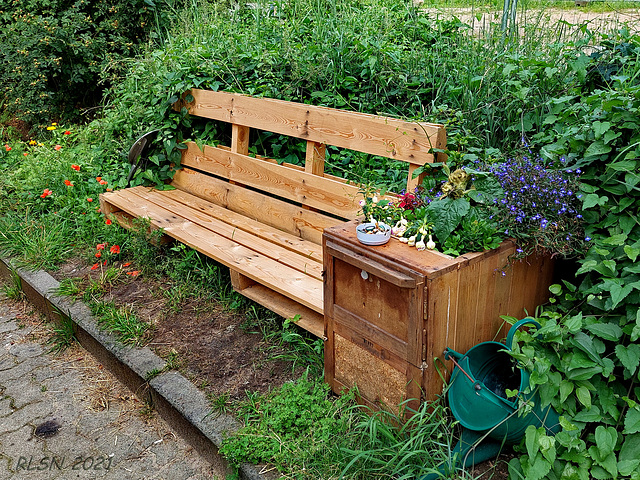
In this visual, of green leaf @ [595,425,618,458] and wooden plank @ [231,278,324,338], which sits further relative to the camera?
wooden plank @ [231,278,324,338]

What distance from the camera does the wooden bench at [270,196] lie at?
3211mm

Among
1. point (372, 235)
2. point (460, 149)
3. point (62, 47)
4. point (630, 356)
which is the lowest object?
point (630, 356)

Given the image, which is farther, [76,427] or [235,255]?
[235,255]

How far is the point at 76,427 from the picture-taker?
3197 millimetres

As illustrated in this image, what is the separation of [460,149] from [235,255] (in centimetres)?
147

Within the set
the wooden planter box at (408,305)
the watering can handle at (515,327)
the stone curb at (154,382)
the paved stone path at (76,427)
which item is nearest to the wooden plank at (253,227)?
the wooden planter box at (408,305)

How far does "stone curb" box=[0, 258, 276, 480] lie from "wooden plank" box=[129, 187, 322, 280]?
2.89 feet

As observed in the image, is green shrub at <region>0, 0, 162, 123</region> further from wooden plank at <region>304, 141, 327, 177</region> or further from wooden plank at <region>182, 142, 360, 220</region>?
wooden plank at <region>304, 141, 327, 177</region>

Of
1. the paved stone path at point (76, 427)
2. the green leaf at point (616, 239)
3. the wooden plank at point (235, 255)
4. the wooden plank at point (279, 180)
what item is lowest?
the paved stone path at point (76, 427)

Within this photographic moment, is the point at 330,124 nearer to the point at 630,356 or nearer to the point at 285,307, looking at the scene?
the point at 285,307

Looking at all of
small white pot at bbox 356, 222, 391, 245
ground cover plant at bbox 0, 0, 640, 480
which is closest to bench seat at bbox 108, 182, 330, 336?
ground cover plant at bbox 0, 0, 640, 480

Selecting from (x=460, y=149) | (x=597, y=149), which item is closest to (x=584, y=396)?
(x=597, y=149)

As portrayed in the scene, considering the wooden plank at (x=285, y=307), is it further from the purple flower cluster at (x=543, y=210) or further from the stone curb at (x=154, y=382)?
the purple flower cluster at (x=543, y=210)

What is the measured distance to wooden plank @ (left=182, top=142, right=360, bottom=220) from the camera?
357 cm
